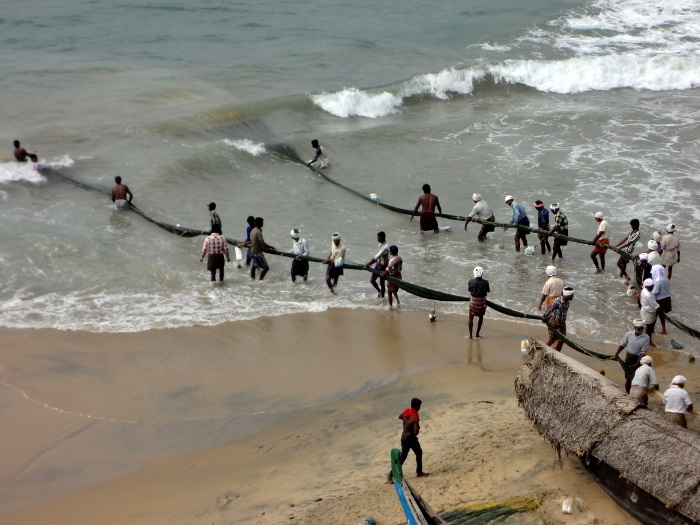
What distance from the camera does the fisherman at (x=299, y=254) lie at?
12992 mm

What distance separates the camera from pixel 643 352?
9430 millimetres

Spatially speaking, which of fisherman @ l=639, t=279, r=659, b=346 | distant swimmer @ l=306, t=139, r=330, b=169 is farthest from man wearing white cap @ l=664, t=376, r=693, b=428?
distant swimmer @ l=306, t=139, r=330, b=169

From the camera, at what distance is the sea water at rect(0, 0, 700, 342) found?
13.3m

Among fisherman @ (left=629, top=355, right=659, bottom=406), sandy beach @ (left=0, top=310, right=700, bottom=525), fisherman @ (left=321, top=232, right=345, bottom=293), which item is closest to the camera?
sandy beach @ (left=0, top=310, right=700, bottom=525)

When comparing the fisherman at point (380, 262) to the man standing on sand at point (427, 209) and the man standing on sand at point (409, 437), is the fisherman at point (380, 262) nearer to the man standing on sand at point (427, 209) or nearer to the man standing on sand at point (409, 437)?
the man standing on sand at point (427, 209)

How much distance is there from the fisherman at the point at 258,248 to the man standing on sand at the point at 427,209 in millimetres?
3589

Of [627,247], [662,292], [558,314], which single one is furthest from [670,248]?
[558,314]

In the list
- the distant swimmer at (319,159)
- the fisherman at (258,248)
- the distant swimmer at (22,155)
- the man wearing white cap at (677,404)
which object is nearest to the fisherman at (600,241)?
the fisherman at (258,248)

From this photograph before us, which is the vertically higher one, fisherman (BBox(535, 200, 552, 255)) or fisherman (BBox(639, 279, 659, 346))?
fisherman (BBox(535, 200, 552, 255))

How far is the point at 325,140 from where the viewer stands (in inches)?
842

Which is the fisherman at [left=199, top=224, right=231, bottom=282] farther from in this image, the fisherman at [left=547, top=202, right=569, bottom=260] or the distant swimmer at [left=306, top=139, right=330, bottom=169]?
the distant swimmer at [left=306, top=139, right=330, bottom=169]

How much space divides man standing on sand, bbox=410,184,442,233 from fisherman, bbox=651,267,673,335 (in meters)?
4.89

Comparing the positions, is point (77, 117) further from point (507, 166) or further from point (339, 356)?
point (339, 356)

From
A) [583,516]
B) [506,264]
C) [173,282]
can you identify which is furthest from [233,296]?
[583,516]
